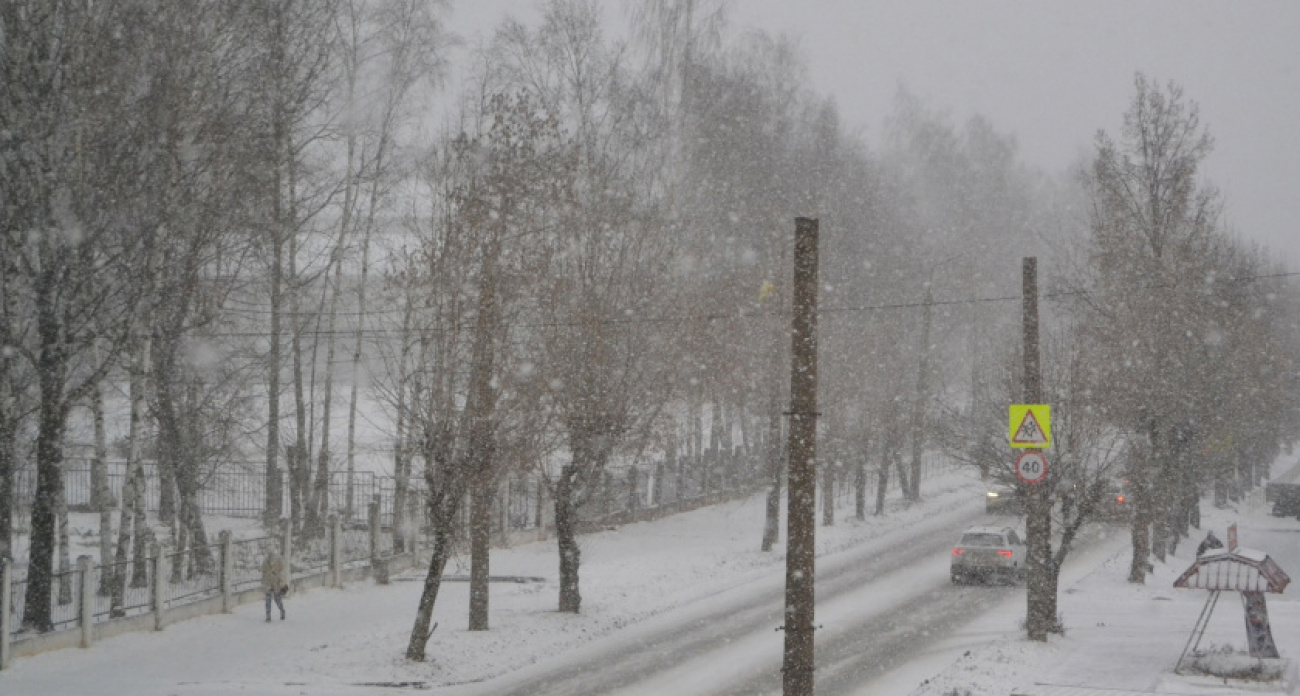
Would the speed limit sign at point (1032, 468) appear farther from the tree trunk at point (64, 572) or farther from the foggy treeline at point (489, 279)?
the tree trunk at point (64, 572)

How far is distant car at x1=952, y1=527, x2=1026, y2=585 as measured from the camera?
26.2 meters

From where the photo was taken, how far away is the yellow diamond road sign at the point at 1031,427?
1839cm

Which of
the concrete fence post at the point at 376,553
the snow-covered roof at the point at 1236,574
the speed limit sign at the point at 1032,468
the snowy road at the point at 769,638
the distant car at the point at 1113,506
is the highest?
the speed limit sign at the point at 1032,468

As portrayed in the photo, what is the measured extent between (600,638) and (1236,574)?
30.6 ft

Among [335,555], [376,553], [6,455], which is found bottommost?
[376,553]

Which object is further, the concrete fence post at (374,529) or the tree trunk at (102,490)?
the concrete fence post at (374,529)

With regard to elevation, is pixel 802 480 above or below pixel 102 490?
above

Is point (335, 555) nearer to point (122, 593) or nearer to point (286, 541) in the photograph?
point (286, 541)

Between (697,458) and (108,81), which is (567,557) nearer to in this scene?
(108,81)

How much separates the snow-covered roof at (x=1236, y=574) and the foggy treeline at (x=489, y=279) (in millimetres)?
4454

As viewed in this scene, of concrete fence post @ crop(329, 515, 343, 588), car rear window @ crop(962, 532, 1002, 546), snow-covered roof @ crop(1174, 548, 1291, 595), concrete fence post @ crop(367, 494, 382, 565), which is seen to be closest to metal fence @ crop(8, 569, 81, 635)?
concrete fence post @ crop(329, 515, 343, 588)

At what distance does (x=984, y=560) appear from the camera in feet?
85.8

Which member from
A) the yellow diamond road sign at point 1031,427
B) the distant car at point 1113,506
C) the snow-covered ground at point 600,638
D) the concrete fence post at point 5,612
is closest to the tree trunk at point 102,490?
the snow-covered ground at point 600,638

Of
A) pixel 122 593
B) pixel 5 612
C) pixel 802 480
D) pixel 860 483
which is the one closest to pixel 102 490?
pixel 122 593
